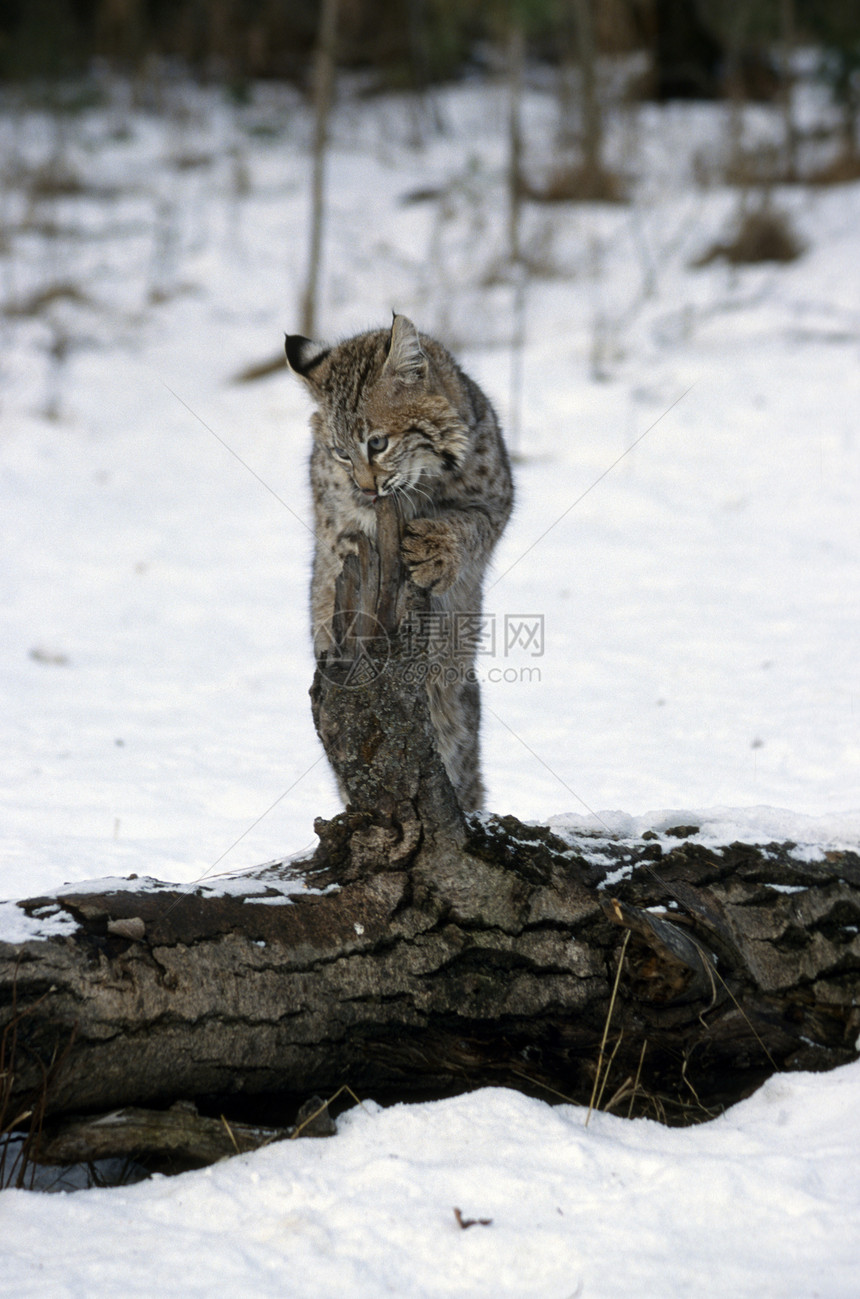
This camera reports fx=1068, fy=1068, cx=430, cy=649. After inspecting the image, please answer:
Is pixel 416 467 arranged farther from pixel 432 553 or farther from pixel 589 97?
pixel 589 97

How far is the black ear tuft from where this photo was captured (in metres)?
3.70

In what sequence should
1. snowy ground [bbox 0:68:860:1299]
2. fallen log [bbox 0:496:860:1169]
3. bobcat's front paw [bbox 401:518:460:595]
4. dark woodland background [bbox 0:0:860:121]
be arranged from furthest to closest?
dark woodland background [bbox 0:0:860:121]
bobcat's front paw [bbox 401:518:460:595]
fallen log [bbox 0:496:860:1169]
snowy ground [bbox 0:68:860:1299]

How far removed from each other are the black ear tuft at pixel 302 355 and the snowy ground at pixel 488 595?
5.48 ft

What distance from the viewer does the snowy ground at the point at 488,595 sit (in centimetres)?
190

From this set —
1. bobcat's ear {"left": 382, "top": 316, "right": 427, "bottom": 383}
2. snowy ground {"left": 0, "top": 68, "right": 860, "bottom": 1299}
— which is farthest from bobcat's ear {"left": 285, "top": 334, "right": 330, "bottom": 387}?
snowy ground {"left": 0, "top": 68, "right": 860, "bottom": 1299}

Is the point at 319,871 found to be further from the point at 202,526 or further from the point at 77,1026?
the point at 202,526

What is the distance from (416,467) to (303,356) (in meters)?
0.60

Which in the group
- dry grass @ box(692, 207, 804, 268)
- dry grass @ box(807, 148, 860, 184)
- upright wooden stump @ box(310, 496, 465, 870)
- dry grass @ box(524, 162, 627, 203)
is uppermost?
dry grass @ box(807, 148, 860, 184)

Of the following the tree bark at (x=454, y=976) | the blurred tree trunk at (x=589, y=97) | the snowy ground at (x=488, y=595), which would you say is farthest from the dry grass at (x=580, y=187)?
the tree bark at (x=454, y=976)

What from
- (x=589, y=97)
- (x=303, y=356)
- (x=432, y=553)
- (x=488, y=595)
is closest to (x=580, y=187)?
(x=589, y=97)

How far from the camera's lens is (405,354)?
11.7ft

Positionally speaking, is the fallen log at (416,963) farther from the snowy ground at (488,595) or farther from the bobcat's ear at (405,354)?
the bobcat's ear at (405,354)

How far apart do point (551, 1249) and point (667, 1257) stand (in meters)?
0.20

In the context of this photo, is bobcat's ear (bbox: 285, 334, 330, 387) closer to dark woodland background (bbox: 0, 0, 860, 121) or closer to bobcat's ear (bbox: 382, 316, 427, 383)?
bobcat's ear (bbox: 382, 316, 427, 383)
